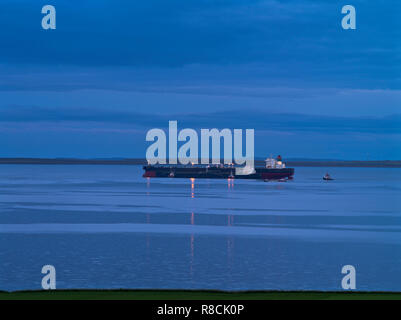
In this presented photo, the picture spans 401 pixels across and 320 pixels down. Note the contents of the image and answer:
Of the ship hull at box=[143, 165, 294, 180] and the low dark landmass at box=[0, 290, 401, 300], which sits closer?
the low dark landmass at box=[0, 290, 401, 300]

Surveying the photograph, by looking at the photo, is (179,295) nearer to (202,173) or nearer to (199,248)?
(199,248)

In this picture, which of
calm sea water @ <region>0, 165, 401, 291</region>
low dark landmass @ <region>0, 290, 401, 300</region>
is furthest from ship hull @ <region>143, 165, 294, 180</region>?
low dark landmass @ <region>0, 290, 401, 300</region>

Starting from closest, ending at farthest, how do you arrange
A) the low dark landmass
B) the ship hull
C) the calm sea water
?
the low dark landmass
the calm sea water
the ship hull

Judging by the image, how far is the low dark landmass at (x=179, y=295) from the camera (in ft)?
40.4

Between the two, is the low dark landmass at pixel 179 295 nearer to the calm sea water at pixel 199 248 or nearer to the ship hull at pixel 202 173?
the calm sea water at pixel 199 248

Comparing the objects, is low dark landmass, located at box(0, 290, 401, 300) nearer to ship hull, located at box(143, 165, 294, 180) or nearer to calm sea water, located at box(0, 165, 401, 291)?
calm sea water, located at box(0, 165, 401, 291)

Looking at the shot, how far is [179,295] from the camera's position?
1265 cm

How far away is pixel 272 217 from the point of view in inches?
1897

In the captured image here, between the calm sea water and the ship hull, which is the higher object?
the ship hull

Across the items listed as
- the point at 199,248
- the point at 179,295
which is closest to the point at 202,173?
the point at 199,248

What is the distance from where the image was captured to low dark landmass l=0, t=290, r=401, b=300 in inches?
485

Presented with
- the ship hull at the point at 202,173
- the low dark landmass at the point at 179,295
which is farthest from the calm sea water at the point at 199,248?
the ship hull at the point at 202,173
